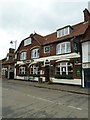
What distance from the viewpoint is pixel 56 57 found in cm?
2264

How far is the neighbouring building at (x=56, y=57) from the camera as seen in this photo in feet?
64.5

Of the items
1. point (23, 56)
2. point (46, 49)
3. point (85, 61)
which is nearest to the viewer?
point (85, 61)

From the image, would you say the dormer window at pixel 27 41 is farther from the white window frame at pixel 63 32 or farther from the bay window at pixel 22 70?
the white window frame at pixel 63 32

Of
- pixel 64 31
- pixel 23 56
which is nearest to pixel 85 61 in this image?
pixel 64 31

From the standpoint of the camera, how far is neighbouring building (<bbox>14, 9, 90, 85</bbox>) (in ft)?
64.5

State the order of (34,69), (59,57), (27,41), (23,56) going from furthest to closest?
(23,56)
(27,41)
(34,69)
(59,57)

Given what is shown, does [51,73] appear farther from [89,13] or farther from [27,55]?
[89,13]

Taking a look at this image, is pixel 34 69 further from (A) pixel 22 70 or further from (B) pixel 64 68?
(B) pixel 64 68

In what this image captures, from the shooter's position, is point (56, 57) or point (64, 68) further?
point (56, 57)

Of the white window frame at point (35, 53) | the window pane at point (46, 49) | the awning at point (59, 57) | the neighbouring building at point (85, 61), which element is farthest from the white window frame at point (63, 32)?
the white window frame at point (35, 53)

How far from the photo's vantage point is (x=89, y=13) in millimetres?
22844

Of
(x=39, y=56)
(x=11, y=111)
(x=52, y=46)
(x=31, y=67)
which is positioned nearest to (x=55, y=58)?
(x=52, y=46)

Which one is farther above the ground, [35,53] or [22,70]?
[35,53]

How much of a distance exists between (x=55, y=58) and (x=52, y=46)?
2.22 metres
